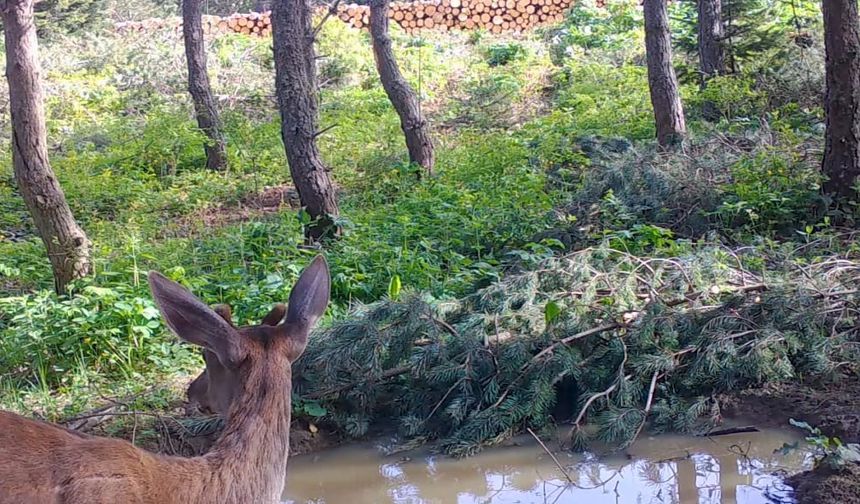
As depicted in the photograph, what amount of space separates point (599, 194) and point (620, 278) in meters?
3.47

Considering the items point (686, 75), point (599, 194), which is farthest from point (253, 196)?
point (686, 75)

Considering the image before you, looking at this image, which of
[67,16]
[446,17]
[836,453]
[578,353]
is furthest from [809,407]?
[67,16]

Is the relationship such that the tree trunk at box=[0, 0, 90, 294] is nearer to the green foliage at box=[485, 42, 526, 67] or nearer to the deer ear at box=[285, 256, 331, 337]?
the deer ear at box=[285, 256, 331, 337]

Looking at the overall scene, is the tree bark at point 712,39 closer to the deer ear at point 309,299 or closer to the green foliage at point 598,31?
the green foliage at point 598,31

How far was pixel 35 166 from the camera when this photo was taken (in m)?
9.52

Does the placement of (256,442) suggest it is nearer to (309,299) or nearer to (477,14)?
(309,299)

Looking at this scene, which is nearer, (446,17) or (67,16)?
(67,16)

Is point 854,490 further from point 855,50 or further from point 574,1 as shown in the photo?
point 574,1

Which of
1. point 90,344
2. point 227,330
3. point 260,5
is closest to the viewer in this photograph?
point 227,330

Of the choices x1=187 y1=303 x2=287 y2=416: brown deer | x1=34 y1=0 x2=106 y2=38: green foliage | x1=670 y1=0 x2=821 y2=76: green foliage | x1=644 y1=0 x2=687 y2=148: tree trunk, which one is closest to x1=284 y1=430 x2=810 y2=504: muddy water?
A: x1=187 y1=303 x2=287 y2=416: brown deer

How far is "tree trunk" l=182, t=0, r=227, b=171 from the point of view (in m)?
16.3

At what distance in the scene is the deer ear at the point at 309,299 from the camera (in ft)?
12.1

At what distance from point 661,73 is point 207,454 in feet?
37.6

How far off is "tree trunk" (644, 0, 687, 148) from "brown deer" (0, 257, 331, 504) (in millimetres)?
10665
